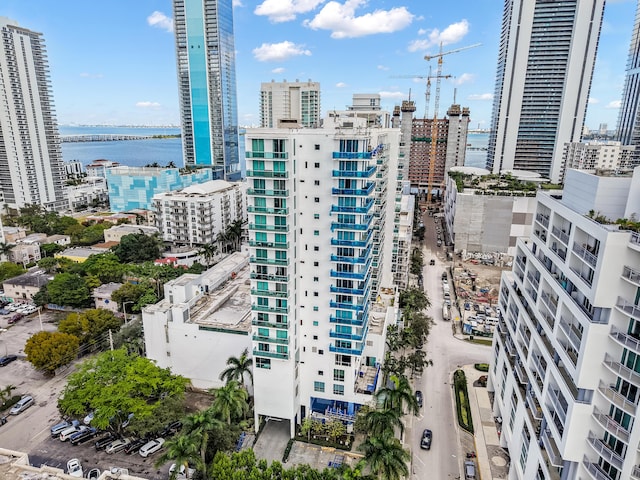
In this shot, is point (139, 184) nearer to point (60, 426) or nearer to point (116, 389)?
point (60, 426)

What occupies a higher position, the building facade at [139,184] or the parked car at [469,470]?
the building facade at [139,184]

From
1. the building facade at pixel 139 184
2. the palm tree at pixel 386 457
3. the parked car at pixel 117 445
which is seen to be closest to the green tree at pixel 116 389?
the parked car at pixel 117 445

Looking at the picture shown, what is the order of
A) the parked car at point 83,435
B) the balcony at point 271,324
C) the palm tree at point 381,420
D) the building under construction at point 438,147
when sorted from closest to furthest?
the palm tree at point 381,420
the balcony at point 271,324
the parked car at point 83,435
the building under construction at point 438,147

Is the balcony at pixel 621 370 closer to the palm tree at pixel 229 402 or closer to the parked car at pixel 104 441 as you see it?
the palm tree at pixel 229 402

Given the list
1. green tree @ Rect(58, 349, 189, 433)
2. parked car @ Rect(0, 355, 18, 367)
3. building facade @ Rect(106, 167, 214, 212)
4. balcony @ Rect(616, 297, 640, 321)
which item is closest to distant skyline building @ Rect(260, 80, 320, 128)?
building facade @ Rect(106, 167, 214, 212)

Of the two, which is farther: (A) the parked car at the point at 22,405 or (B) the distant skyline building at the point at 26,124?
(B) the distant skyline building at the point at 26,124

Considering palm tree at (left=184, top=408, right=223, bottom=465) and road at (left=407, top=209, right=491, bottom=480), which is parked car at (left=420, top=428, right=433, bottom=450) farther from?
palm tree at (left=184, top=408, right=223, bottom=465)

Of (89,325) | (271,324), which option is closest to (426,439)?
(271,324)
